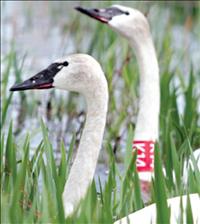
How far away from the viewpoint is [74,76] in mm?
4758

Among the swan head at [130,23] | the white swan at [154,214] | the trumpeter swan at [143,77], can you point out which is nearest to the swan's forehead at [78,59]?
the white swan at [154,214]

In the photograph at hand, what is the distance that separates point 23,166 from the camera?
13.1 feet

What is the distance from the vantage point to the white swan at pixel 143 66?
647 cm

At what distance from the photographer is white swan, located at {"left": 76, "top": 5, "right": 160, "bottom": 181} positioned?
647 cm

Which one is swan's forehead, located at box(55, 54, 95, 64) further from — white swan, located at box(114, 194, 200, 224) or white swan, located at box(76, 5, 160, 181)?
white swan, located at box(76, 5, 160, 181)

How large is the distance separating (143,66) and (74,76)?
198 centimetres

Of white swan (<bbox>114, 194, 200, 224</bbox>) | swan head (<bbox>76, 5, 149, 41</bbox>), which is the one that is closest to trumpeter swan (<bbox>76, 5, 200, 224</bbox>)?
swan head (<bbox>76, 5, 149, 41</bbox>)

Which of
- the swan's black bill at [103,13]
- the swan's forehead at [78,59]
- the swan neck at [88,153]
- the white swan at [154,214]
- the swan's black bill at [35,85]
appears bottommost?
the white swan at [154,214]

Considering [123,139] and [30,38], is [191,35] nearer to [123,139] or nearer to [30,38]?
[30,38]

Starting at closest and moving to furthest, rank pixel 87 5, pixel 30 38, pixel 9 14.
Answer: pixel 87 5 → pixel 30 38 → pixel 9 14

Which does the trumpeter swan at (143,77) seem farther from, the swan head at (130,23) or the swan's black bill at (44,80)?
the swan's black bill at (44,80)

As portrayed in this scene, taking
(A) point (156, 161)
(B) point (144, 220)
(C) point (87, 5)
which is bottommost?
(B) point (144, 220)

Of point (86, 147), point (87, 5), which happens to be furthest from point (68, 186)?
point (87, 5)

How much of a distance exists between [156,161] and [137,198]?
51cm
